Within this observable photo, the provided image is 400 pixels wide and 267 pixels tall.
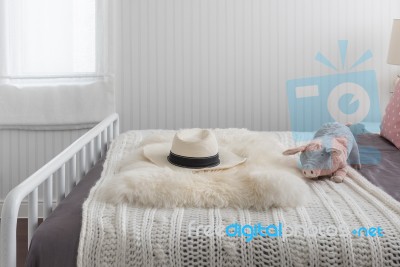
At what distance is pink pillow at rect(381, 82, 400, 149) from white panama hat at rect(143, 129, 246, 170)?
2.44 feet

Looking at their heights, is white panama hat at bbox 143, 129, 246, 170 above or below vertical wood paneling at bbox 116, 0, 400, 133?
below

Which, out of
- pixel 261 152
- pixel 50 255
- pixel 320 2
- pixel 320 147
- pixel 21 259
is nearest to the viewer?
pixel 50 255

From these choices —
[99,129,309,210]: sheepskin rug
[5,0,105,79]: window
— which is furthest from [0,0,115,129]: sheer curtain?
[99,129,309,210]: sheepskin rug

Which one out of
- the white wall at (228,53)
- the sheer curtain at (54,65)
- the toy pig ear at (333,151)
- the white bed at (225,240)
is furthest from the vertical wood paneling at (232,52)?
the white bed at (225,240)

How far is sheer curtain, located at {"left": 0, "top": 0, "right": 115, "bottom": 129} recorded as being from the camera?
2.84 m

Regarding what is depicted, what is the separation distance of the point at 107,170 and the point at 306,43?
1592 mm

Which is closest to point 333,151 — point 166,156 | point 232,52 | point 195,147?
point 195,147

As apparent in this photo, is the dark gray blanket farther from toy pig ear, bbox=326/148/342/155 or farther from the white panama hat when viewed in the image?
toy pig ear, bbox=326/148/342/155

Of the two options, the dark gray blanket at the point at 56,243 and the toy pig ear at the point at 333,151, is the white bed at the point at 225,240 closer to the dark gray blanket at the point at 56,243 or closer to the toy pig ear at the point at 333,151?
the dark gray blanket at the point at 56,243

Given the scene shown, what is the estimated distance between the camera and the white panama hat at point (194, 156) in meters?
1.57

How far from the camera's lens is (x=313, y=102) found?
286 centimetres

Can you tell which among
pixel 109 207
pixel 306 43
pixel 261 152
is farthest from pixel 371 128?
pixel 109 207

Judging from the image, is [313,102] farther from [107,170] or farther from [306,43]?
[107,170]

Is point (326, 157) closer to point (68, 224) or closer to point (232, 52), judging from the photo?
point (68, 224)
